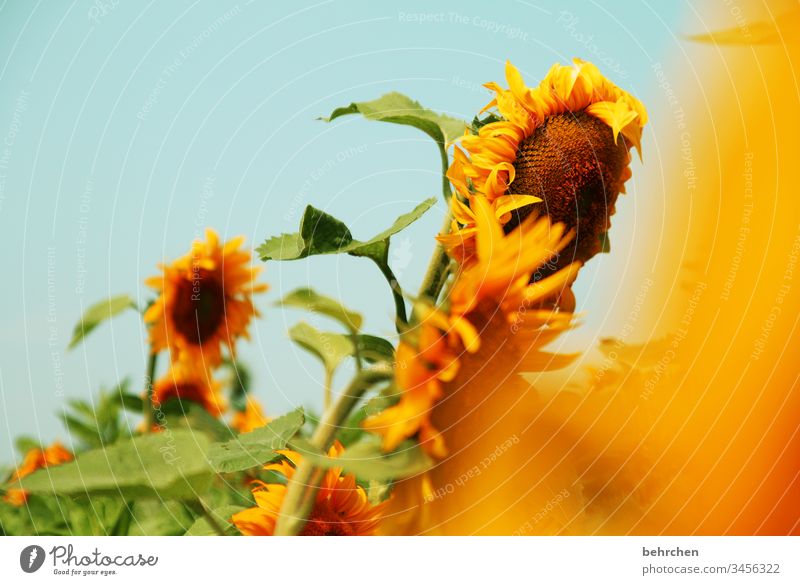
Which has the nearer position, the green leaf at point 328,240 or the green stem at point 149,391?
the green leaf at point 328,240

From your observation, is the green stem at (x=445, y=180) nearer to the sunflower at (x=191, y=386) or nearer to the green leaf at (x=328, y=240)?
the green leaf at (x=328, y=240)

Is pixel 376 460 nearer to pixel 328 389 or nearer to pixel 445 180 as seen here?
pixel 328 389

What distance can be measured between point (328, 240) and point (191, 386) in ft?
0.69

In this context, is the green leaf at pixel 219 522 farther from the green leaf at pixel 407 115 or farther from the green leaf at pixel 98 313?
the green leaf at pixel 407 115

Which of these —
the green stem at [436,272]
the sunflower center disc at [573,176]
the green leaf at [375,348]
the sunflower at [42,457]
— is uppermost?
the sunflower center disc at [573,176]

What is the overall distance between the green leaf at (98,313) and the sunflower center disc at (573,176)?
300 mm

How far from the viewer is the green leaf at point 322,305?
50 centimetres

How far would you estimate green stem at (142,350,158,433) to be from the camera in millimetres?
597

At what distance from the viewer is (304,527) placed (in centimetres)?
53

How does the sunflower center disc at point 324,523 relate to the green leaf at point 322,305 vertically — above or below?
below

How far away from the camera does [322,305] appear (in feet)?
1.69

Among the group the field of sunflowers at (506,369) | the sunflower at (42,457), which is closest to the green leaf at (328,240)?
the field of sunflowers at (506,369)
